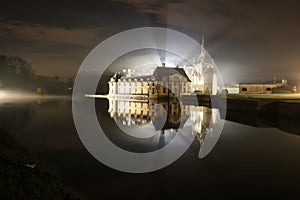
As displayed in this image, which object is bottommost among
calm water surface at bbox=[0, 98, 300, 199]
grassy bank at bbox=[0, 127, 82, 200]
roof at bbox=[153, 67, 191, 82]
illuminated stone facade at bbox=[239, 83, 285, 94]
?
calm water surface at bbox=[0, 98, 300, 199]

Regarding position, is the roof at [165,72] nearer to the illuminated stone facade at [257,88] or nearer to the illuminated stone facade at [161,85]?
the illuminated stone facade at [161,85]

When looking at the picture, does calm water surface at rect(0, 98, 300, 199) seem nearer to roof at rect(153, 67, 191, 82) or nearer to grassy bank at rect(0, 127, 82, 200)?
grassy bank at rect(0, 127, 82, 200)

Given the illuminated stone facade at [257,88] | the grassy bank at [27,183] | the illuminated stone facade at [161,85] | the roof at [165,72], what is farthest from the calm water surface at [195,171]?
the illuminated stone facade at [257,88]

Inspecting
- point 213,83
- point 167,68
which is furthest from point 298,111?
point 213,83

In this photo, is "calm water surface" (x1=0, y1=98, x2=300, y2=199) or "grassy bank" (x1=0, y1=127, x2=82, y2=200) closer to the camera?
"grassy bank" (x1=0, y1=127, x2=82, y2=200)

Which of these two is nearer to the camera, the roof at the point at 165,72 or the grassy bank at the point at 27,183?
the grassy bank at the point at 27,183

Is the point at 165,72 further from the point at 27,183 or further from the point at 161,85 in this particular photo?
the point at 27,183

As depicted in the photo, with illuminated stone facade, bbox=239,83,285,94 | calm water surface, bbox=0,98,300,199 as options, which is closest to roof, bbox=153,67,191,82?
illuminated stone facade, bbox=239,83,285,94

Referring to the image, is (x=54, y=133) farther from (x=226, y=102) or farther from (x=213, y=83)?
(x=213, y=83)

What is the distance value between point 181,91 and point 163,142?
215 ft

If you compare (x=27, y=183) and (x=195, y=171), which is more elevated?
(x=27, y=183)

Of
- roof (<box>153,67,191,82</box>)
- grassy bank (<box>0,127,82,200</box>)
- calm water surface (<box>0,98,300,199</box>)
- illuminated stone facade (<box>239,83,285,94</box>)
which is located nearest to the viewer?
grassy bank (<box>0,127,82,200</box>)

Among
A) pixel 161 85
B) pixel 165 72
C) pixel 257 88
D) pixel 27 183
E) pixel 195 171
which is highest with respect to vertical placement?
pixel 165 72

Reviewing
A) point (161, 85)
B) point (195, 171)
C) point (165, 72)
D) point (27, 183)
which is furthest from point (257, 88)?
point (27, 183)
